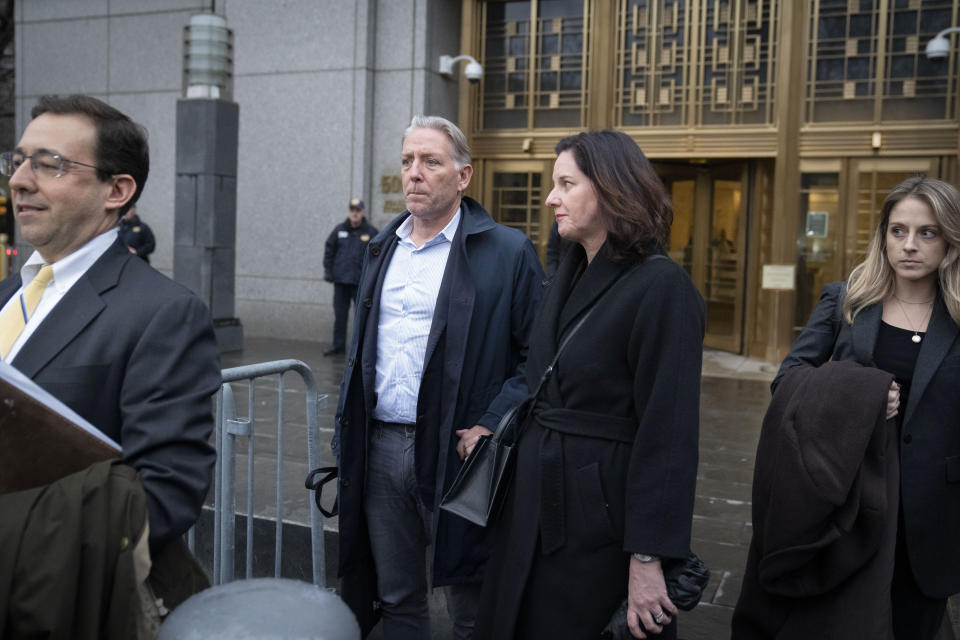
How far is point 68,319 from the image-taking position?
1.90 m

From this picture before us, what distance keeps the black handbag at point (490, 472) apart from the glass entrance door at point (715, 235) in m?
9.80

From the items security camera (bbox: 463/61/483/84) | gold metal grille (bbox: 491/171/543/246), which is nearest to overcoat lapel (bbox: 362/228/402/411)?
security camera (bbox: 463/61/483/84)

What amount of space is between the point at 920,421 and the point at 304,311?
1091 cm

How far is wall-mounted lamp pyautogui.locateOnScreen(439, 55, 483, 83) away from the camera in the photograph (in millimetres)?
11914

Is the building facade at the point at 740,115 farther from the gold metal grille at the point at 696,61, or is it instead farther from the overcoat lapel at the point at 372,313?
the overcoat lapel at the point at 372,313

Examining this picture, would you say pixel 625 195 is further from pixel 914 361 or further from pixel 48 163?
pixel 48 163

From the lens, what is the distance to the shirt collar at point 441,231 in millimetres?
3299

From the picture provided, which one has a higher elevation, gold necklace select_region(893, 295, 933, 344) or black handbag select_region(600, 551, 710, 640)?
gold necklace select_region(893, 295, 933, 344)

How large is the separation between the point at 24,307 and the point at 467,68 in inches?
415

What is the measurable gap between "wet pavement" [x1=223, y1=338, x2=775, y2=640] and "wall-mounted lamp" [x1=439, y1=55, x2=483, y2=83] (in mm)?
4135

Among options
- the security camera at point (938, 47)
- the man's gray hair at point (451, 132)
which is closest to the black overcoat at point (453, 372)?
the man's gray hair at point (451, 132)

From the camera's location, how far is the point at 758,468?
300 centimetres

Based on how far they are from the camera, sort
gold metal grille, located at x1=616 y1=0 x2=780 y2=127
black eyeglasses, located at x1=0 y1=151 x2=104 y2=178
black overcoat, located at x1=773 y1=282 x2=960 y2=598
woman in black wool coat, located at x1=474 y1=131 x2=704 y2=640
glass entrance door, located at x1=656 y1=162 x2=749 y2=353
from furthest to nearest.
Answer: glass entrance door, located at x1=656 y1=162 x2=749 y2=353, gold metal grille, located at x1=616 y1=0 x2=780 y2=127, black overcoat, located at x1=773 y1=282 x2=960 y2=598, woman in black wool coat, located at x1=474 y1=131 x2=704 y2=640, black eyeglasses, located at x1=0 y1=151 x2=104 y2=178

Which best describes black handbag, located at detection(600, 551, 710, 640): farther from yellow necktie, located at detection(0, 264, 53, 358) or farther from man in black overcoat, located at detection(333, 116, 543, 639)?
yellow necktie, located at detection(0, 264, 53, 358)
